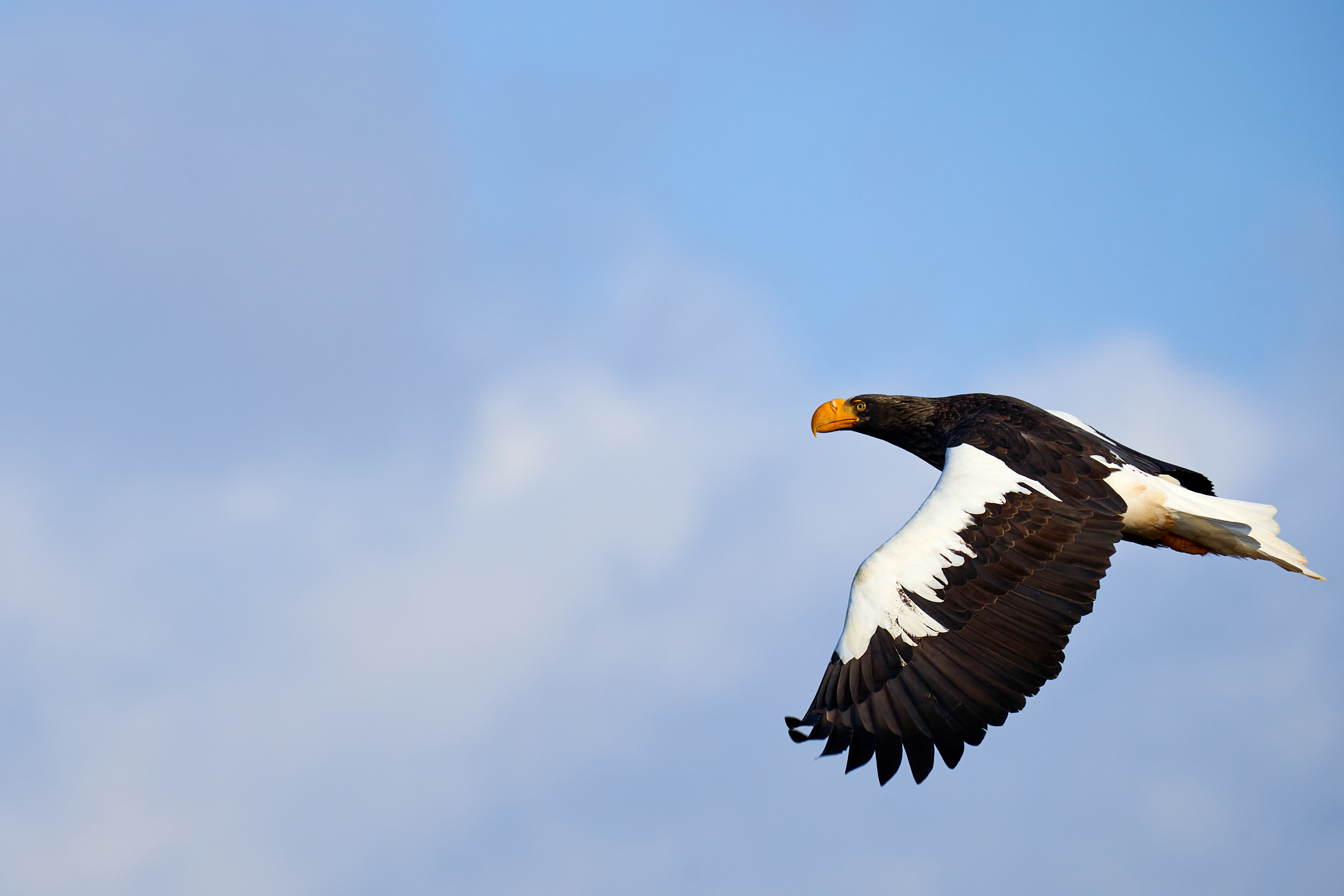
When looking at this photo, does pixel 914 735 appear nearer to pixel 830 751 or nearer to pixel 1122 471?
pixel 830 751

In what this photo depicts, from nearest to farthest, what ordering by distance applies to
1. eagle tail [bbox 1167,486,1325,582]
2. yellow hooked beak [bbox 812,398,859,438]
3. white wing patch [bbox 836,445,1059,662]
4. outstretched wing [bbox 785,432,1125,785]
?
outstretched wing [bbox 785,432,1125,785] → white wing patch [bbox 836,445,1059,662] → eagle tail [bbox 1167,486,1325,582] → yellow hooked beak [bbox 812,398,859,438]

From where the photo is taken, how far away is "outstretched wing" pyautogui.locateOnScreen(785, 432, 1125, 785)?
25.6 ft

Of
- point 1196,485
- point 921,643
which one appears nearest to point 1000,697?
point 921,643

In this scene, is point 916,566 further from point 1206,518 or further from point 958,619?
point 1206,518

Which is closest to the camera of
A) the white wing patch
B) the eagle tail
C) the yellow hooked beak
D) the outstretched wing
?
the outstretched wing

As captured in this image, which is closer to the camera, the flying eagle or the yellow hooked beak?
the flying eagle

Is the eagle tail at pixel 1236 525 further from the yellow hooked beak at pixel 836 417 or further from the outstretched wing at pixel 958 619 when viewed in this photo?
the yellow hooked beak at pixel 836 417

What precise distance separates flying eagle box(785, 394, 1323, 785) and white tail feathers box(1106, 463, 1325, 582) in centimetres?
1

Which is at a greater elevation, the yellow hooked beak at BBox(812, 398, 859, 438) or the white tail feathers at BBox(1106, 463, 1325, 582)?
the yellow hooked beak at BBox(812, 398, 859, 438)

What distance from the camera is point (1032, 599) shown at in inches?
326

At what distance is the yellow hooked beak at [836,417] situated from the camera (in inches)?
473

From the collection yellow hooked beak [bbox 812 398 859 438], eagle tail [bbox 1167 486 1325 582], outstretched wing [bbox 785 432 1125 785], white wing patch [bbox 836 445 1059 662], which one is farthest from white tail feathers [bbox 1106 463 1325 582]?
yellow hooked beak [bbox 812 398 859 438]

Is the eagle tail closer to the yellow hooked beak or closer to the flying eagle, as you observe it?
the flying eagle

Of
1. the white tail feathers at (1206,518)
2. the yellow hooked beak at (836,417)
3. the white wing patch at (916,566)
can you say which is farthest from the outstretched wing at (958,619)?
the yellow hooked beak at (836,417)
